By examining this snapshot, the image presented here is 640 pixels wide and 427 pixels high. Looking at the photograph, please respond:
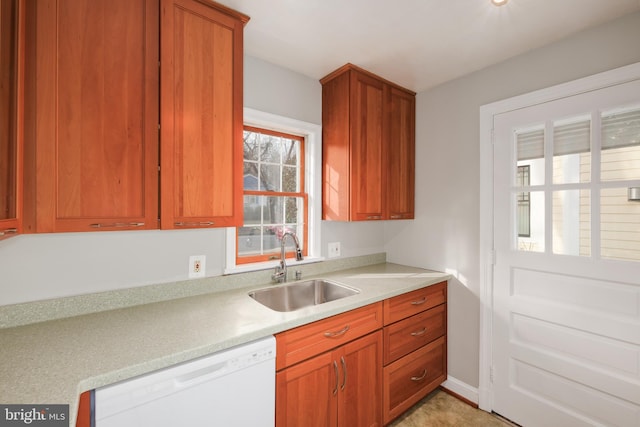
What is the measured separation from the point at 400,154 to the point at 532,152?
0.91 metres

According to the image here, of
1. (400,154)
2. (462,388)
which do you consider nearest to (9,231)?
(400,154)

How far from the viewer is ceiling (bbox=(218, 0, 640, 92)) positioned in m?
1.48

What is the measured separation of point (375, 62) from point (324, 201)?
1066mm

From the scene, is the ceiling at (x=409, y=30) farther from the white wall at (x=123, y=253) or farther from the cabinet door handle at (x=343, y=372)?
the cabinet door handle at (x=343, y=372)

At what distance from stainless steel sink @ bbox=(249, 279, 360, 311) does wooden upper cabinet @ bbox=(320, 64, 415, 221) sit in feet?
1.66

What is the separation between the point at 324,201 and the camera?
Result: 2348 mm

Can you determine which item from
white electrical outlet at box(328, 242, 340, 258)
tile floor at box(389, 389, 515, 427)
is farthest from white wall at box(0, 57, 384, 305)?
tile floor at box(389, 389, 515, 427)

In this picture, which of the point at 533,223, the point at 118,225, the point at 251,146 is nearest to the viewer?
the point at 118,225

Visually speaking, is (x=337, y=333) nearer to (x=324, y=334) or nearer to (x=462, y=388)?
(x=324, y=334)

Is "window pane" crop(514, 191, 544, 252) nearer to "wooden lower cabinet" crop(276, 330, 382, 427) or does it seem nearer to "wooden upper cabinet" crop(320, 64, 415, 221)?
"wooden upper cabinet" crop(320, 64, 415, 221)

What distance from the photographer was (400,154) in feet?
8.07

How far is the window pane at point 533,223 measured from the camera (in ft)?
6.07

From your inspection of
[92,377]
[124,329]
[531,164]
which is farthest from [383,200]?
[92,377]

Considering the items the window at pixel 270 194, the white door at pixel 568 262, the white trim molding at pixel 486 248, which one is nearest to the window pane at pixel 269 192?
the window at pixel 270 194
